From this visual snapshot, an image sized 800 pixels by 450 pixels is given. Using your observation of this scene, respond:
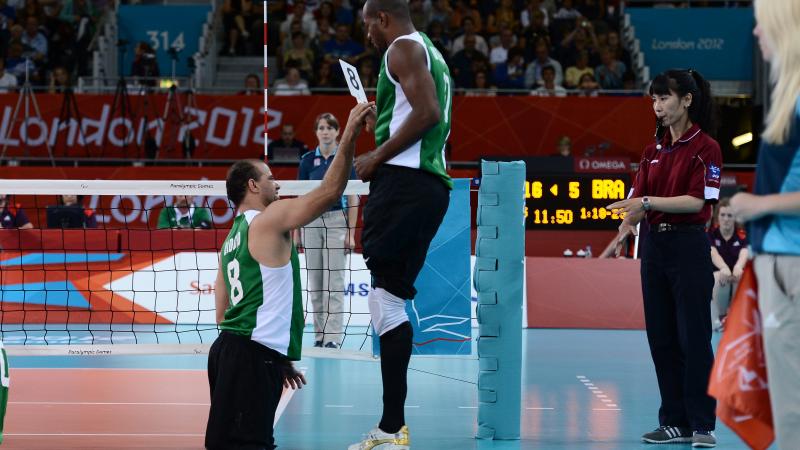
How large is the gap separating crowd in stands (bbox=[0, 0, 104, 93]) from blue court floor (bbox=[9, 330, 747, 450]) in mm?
10479

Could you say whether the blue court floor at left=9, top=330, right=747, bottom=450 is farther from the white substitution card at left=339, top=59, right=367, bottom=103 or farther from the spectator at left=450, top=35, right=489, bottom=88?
the spectator at left=450, top=35, right=489, bottom=88

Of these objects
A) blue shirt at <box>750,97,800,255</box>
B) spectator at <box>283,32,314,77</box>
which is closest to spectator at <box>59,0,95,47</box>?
spectator at <box>283,32,314,77</box>

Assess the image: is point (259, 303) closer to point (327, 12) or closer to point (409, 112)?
point (409, 112)

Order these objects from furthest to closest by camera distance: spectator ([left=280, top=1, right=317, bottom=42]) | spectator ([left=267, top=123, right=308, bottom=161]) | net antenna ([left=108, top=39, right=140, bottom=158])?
spectator ([left=280, top=1, right=317, bottom=42]), net antenna ([left=108, top=39, right=140, bottom=158]), spectator ([left=267, top=123, right=308, bottom=161])

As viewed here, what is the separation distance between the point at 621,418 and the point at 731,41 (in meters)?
14.5

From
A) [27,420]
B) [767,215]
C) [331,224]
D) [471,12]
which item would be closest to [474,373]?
[331,224]

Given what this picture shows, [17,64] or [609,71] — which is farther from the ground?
[17,64]

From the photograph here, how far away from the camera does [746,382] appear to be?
345 cm

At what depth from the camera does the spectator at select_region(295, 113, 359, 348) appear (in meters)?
9.80

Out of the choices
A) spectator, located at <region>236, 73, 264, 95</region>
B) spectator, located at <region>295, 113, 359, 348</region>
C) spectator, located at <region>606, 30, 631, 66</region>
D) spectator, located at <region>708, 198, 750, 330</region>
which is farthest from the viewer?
spectator, located at <region>606, 30, 631, 66</region>

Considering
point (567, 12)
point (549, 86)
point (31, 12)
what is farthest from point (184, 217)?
point (567, 12)

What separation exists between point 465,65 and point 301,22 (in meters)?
3.36

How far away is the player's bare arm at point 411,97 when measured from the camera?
16.3 ft

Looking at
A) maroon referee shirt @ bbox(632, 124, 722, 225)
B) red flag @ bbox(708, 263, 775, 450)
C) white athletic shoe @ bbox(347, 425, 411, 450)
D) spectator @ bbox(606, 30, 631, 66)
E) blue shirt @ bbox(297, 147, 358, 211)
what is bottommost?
white athletic shoe @ bbox(347, 425, 411, 450)
